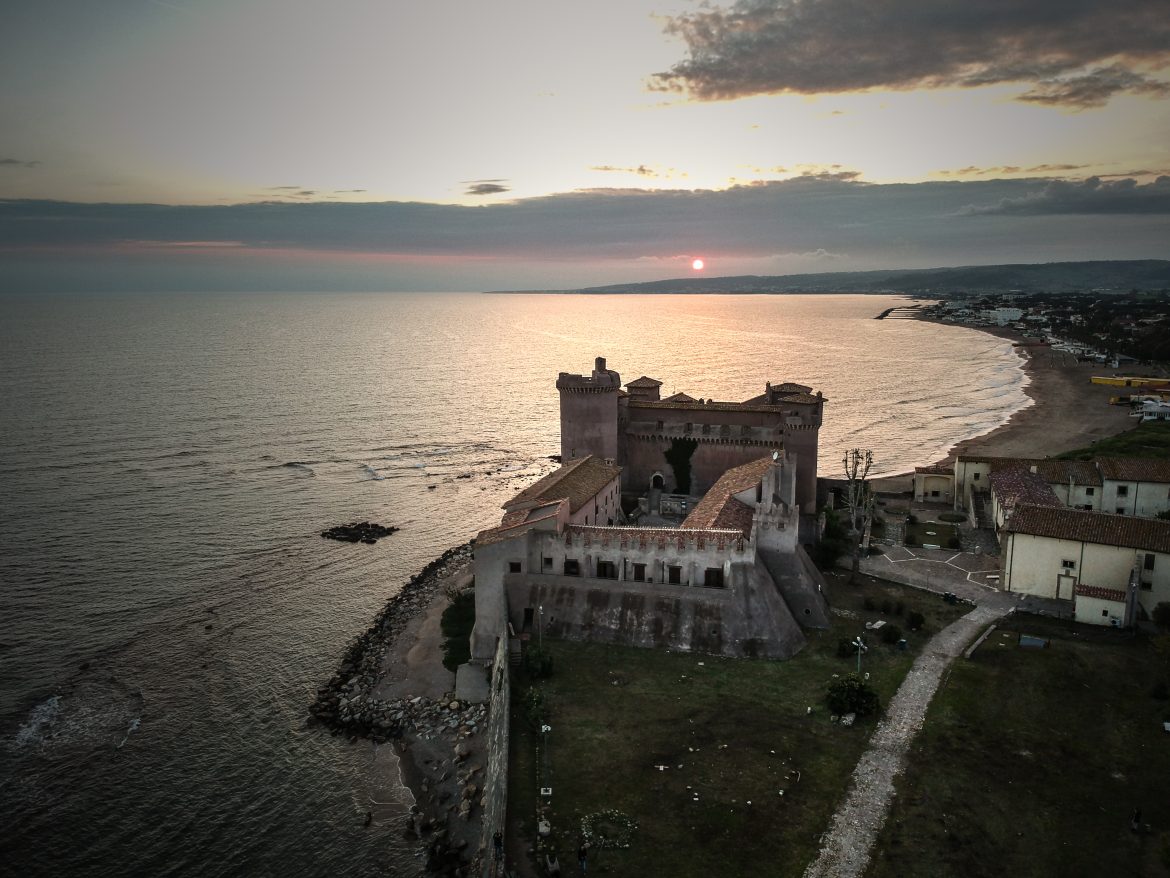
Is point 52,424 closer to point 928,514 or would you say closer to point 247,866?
point 247,866

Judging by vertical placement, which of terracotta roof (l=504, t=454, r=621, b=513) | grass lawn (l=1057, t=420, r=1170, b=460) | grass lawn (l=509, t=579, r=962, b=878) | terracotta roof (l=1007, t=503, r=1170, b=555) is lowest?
grass lawn (l=509, t=579, r=962, b=878)

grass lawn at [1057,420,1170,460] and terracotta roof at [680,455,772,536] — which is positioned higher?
terracotta roof at [680,455,772,536]

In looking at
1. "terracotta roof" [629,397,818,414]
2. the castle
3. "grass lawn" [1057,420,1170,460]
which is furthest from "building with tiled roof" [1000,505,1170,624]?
"grass lawn" [1057,420,1170,460]

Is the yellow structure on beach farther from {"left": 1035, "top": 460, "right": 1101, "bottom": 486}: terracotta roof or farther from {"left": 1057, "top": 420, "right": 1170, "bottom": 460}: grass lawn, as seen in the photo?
{"left": 1035, "top": 460, "right": 1101, "bottom": 486}: terracotta roof

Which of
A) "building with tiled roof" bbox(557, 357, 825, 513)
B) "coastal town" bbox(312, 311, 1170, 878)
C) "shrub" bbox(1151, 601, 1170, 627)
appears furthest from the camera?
"building with tiled roof" bbox(557, 357, 825, 513)

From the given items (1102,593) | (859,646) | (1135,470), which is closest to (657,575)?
(859,646)

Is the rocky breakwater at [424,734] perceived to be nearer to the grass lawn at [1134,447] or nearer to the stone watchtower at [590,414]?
the stone watchtower at [590,414]

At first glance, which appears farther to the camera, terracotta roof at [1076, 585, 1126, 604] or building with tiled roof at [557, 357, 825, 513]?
building with tiled roof at [557, 357, 825, 513]

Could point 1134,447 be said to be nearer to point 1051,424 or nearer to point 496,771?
point 1051,424

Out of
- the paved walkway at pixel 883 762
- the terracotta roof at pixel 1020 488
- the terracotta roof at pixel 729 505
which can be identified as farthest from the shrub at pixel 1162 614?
the terracotta roof at pixel 729 505
